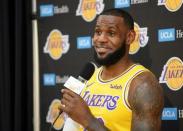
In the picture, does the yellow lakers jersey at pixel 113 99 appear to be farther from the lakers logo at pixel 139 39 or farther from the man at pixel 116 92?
the lakers logo at pixel 139 39

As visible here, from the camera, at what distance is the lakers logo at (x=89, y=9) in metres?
2.62

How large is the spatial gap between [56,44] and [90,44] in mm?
271

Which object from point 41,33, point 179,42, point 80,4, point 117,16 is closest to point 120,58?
point 117,16

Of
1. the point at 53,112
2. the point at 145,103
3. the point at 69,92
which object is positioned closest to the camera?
the point at 69,92

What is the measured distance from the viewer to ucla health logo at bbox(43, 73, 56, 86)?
284cm

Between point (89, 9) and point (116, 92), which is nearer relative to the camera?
point (116, 92)

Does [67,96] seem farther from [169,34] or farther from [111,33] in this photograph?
[169,34]

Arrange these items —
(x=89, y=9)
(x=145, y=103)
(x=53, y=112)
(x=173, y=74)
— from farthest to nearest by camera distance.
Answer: (x=53, y=112) → (x=89, y=9) → (x=173, y=74) → (x=145, y=103)

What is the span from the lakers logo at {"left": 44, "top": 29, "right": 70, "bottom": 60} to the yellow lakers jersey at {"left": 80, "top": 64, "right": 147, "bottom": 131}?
26.9 inches

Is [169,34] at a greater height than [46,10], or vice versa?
[46,10]

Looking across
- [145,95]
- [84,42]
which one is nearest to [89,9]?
[84,42]

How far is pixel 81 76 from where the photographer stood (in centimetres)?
185

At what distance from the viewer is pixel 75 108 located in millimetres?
1793
